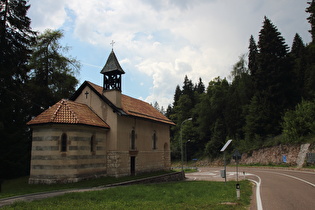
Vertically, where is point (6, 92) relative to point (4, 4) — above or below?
below

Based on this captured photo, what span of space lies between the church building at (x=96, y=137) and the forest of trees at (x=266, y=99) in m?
11.0

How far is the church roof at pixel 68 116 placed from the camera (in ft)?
62.1

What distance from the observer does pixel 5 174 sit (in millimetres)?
24109

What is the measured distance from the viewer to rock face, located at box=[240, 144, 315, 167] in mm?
31869

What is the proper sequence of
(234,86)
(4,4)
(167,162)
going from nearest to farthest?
(4,4)
(167,162)
(234,86)

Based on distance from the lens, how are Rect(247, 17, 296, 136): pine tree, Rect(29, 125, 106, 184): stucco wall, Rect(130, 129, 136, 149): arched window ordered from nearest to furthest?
Rect(29, 125, 106, 184): stucco wall
Rect(130, 129, 136, 149): arched window
Rect(247, 17, 296, 136): pine tree

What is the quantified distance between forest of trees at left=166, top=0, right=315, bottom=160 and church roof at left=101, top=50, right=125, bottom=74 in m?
15.5

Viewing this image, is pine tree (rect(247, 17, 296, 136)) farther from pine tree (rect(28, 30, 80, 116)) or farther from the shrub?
pine tree (rect(28, 30, 80, 116))

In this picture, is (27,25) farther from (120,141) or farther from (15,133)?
(120,141)

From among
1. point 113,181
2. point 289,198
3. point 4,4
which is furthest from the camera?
point 4,4

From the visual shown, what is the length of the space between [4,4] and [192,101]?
63.7 meters

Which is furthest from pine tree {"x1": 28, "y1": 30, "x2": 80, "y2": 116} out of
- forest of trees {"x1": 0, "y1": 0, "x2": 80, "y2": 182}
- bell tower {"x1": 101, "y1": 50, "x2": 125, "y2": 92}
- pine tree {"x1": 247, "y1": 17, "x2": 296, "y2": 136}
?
pine tree {"x1": 247, "y1": 17, "x2": 296, "y2": 136}

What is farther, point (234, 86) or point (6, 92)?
point (234, 86)

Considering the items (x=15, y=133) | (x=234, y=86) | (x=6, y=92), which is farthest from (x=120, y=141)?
(x=234, y=86)
